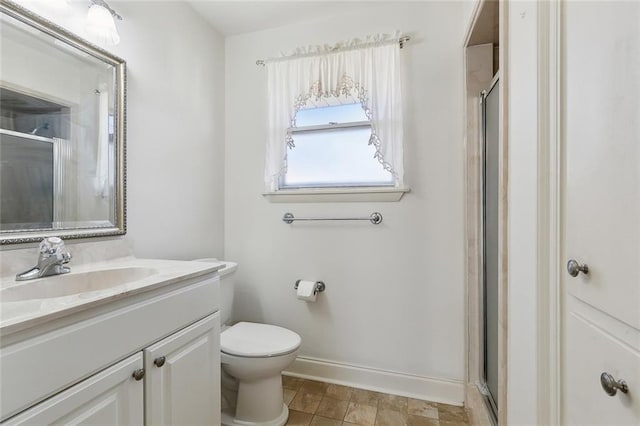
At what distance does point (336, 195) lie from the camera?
1880 millimetres

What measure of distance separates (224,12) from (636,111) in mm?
2145

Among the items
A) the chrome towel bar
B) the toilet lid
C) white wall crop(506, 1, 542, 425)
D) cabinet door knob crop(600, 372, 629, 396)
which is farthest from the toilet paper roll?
cabinet door knob crop(600, 372, 629, 396)

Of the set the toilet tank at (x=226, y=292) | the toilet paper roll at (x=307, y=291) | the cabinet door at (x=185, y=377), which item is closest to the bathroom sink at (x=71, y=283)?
the cabinet door at (x=185, y=377)

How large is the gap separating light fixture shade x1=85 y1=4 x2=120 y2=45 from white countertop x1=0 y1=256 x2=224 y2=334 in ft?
3.24

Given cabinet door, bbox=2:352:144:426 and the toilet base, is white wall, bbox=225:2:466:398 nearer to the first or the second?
the toilet base

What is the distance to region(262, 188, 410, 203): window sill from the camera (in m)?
1.78

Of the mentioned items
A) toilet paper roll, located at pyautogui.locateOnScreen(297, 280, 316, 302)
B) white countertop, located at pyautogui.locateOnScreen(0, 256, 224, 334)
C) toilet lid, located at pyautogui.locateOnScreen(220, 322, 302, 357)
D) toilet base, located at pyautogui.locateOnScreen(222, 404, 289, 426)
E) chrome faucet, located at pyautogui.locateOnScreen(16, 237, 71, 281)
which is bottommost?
toilet base, located at pyautogui.locateOnScreen(222, 404, 289, 426)

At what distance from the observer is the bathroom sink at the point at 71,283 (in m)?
0.93

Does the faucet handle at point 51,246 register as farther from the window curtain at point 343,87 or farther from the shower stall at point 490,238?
the shower stall at point 490,238

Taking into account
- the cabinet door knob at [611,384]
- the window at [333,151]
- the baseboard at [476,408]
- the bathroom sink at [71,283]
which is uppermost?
the window at [333,151]

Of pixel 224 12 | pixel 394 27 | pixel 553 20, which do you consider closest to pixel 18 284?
pixel 553 20

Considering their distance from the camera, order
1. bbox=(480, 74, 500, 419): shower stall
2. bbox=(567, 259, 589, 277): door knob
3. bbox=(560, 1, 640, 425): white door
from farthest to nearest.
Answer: bbox=(480, 74, 500, 419): shower stall < bbox=(567, 259, 589, 277): door knob < bbox=(560, 1, 640, 425): white door

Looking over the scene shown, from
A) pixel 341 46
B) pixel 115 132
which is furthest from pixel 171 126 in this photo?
pixel 341 46

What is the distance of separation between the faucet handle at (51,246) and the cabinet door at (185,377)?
531mm
